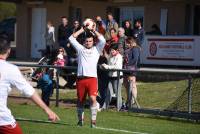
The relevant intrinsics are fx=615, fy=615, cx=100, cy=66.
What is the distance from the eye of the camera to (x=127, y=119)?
14.5m

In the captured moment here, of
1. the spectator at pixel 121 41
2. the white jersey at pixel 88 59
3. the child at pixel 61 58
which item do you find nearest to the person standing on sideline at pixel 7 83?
the white jersey at pixel 88 59

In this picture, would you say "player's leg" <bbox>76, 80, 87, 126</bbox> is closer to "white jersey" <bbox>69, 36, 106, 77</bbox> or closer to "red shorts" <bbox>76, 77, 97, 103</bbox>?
"red shorts" <bbox>76, 77, 97, 103</bbox>

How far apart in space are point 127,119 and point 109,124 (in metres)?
1.18

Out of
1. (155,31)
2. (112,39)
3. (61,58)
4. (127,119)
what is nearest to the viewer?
(127,119)

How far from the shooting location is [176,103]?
15.4 m

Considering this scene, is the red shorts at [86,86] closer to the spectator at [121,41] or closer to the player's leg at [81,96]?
the player's leg at [81,96]

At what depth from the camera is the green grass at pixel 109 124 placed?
12.2m

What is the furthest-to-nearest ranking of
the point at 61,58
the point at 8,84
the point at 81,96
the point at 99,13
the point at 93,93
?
the point at 99,13
the point at 61,58
the point at 81,96
the point at 93,93
the point at 8,84

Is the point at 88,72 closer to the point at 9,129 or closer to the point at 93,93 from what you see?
the point at 93,93

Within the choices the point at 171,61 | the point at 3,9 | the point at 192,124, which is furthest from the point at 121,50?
the point at 3,9

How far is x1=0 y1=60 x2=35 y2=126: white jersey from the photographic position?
6.93m

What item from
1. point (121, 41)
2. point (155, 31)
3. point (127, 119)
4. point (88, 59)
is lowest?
point (127, 119)

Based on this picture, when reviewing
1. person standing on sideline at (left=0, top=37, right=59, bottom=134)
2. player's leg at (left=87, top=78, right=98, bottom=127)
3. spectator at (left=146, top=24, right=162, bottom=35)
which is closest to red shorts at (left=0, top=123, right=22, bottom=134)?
person standing on sideline at (left=0, top=37, right=59, bottom=134)

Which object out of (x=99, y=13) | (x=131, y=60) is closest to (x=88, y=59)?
(x=131, y=60)
